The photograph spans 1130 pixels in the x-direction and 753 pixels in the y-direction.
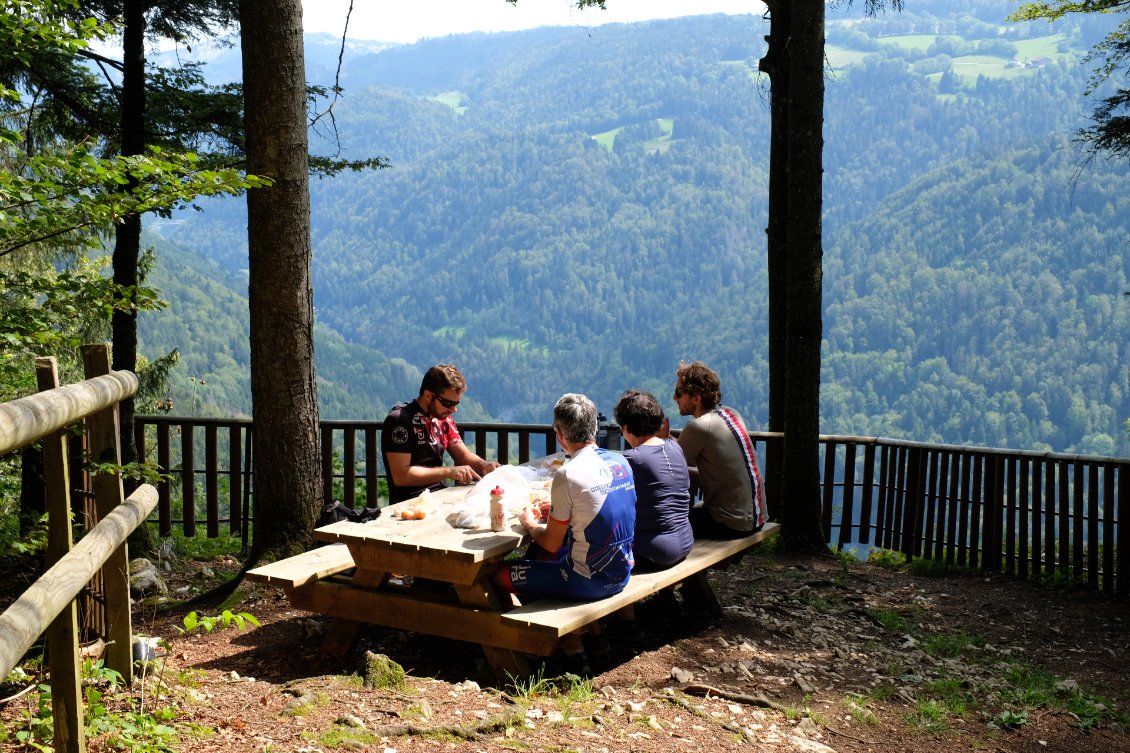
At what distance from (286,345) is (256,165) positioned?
0.95 metres

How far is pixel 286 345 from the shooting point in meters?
5.46

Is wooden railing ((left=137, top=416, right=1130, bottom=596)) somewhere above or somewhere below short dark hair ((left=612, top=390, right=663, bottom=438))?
below

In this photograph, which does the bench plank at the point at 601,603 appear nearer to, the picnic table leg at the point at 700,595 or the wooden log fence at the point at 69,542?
the picnic table leg at the point at 700,595

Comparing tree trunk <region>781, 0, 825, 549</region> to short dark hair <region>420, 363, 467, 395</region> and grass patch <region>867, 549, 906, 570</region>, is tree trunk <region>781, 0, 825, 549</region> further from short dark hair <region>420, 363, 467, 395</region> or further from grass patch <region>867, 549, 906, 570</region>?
short dark hair <region>420, 363, 467, 395</region>

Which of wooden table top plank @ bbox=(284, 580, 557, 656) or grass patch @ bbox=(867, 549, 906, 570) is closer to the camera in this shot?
wooden table top plank @ bbox=(284, 580, 557, 656)

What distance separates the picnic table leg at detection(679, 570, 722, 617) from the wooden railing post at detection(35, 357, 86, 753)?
11.2 feet

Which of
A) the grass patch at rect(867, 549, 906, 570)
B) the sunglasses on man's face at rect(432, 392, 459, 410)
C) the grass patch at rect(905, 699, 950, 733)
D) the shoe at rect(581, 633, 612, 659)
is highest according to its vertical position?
the sunglasses on man's face at rect(432, 392, 459, 410)

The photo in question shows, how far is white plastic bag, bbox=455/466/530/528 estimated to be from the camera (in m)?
4.56

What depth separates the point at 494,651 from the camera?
14.1 feet

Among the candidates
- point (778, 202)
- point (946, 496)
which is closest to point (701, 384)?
point (946, 496)

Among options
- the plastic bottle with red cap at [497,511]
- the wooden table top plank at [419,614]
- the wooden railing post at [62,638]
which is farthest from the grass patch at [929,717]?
the wooden railing post at [62,638]

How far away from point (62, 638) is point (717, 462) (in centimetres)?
359

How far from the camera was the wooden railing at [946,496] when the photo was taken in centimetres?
705

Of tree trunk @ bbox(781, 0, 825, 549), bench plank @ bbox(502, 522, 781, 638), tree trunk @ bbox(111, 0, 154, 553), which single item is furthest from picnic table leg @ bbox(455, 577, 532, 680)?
tree trunk @ bbox(111, 0, 154, 553)
